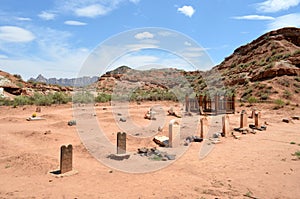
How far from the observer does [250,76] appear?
3700 cm

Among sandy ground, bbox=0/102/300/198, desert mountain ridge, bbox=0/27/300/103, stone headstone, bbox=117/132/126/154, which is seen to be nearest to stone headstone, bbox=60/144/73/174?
sandy ground, bbox=0/102/300/198

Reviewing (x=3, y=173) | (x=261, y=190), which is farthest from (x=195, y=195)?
(x=3, y=173)

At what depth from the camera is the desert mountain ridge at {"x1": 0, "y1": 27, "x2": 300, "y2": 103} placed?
99.1 ft

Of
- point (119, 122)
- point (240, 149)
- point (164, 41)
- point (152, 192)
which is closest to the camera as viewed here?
point (152, 192)

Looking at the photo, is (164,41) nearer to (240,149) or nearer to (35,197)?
(240,149)

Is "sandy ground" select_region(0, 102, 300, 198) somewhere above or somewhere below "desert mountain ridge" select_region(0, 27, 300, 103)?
below

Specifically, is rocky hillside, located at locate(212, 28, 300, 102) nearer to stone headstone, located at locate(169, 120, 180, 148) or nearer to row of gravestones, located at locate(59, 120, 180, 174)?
stone headstone, located at locate(169, 120, 180, 148)

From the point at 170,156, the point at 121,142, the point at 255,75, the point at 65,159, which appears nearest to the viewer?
the point at 65,159

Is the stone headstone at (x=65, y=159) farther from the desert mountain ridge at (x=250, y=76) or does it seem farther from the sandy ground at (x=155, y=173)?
the desert mountain ridge at (x=250, y=76)

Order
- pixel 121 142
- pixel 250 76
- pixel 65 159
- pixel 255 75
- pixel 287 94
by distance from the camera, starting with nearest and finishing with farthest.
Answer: pixel 65 159 → pixel 121 142 → pixel 287 94 → pixel 255 75 → pixel 250 76

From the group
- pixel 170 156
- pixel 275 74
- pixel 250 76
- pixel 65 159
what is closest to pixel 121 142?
pixel 170 156

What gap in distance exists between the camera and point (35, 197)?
16.0 feet

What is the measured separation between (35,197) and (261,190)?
463 centimetres

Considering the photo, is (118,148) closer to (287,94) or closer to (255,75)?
(287,94)
